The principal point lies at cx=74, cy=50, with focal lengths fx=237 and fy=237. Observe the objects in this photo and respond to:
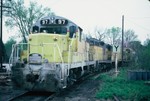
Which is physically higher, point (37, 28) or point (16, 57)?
point (37, 28)

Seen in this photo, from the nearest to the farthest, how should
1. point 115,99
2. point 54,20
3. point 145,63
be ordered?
point 115,99
point 54,20
point 145,63

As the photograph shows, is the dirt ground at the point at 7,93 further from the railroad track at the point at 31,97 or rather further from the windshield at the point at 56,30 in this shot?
the windshield at the point at 56,30

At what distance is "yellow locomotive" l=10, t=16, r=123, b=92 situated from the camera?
30.9ft

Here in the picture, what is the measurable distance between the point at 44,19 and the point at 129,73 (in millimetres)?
6202

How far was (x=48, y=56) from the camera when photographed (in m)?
10.5

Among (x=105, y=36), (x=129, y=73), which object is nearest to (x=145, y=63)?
(x=129, y=73)

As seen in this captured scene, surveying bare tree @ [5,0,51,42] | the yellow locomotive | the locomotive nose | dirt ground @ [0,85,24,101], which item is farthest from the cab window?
bare tree @ [5,0,51,42]

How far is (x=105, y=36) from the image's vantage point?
7975 centimetres

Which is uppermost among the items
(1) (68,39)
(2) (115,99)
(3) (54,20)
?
(3) (54,20)

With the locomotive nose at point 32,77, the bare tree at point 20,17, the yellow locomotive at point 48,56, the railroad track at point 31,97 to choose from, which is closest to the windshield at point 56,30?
the yellow locomotive at point 48,56

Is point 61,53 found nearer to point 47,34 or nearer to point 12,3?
point 47,34

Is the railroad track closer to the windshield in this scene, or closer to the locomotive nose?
the locomotive nose

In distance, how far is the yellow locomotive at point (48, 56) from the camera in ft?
30.9

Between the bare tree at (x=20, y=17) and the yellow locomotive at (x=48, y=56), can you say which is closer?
the yellow locomotive at (x=48, y=56)
